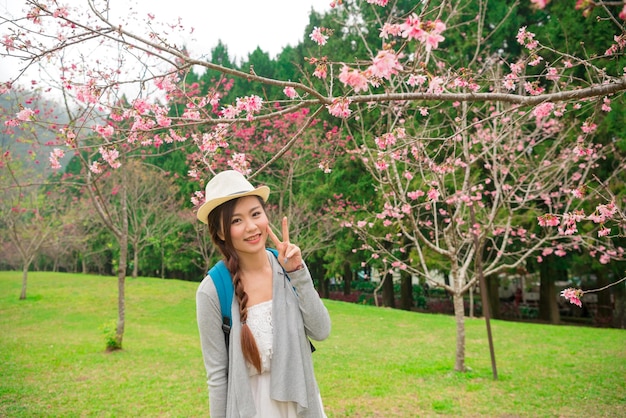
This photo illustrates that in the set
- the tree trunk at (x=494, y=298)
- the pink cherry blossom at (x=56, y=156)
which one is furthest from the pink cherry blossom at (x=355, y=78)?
the tree trunk at (x=494, y=298)

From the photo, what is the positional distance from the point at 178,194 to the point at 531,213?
15577 mm

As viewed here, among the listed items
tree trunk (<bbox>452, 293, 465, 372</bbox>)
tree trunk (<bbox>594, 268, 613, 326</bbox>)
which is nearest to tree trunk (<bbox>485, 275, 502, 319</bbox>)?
tree trunk (<bbox>594, 268, 613, 326</bbox>)

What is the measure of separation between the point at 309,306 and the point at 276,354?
0.23m

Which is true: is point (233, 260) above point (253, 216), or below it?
below

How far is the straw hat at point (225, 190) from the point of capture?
74.4 inches

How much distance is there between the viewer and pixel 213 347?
1.82 metres

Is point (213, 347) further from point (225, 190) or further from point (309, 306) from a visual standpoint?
point (225, 190)

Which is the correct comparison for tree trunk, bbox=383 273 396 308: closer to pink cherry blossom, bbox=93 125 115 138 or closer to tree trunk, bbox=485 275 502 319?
tree trunk, bbox=485 275 502 319

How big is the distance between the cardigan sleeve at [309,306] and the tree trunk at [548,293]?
12.7 m

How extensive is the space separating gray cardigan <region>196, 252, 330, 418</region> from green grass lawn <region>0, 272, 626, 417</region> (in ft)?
10.7

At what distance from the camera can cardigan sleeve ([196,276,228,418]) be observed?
1.80 metres

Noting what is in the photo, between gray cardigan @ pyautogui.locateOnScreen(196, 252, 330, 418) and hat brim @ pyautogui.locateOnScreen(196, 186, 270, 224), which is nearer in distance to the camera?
gray cardigan @ pyautogui.locateOnScreen(196, 252, 330, 418)

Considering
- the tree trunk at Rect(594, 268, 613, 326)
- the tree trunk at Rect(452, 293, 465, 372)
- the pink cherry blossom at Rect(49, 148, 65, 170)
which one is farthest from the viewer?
the tree trunk at Rect(594, 268, 613, 326)

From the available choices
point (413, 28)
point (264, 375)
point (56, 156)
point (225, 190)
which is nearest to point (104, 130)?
point (56, 156)
